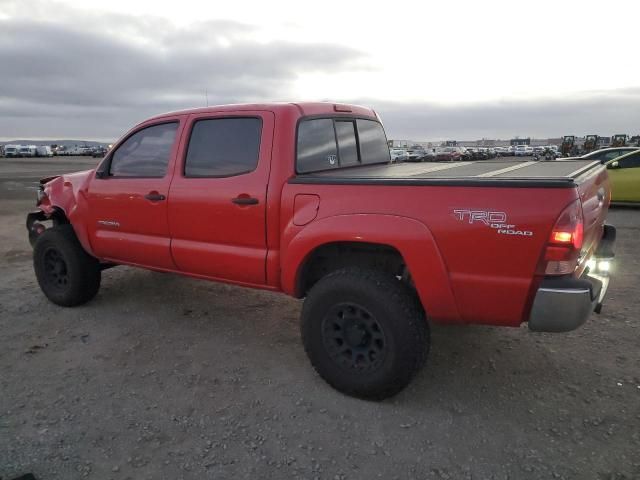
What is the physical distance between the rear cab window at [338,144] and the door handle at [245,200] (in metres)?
0.38

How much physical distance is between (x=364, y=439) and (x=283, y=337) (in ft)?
5.06

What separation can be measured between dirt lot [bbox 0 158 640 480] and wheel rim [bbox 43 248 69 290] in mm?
320

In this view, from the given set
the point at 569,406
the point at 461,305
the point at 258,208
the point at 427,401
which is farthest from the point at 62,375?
the point at 569,406

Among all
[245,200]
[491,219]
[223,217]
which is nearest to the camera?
[491,219]

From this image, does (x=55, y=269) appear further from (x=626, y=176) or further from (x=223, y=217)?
(x=626, y=176)

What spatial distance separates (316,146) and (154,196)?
1426mm

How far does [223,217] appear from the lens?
362 centimetres

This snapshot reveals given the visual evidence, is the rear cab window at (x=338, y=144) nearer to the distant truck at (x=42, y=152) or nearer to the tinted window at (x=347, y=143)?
the tinted window at (x=347, y=143)

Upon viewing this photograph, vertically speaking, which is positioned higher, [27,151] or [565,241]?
[27,151]

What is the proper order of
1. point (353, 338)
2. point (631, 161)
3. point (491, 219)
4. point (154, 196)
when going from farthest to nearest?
point (631, 161), point (154, 196), point (353, 338), point (491, 219)

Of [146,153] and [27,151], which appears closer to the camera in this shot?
[146,153]

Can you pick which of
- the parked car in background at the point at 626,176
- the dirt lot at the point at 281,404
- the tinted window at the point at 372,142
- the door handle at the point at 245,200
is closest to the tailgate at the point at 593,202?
the dirt lot at the point at 281,404

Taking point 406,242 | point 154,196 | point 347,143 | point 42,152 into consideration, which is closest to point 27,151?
point 42,152

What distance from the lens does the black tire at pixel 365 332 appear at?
291 cm
